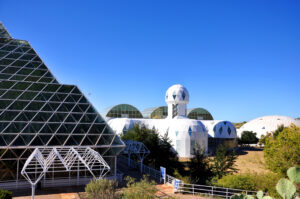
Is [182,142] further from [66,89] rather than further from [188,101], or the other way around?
[66,89]

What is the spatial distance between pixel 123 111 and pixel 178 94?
53.3ft

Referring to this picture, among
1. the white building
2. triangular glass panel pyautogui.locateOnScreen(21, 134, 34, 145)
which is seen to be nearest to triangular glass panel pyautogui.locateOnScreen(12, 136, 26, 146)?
triangular glass panel pyautogui.locateOnScreen(21, 134, 34, 145)

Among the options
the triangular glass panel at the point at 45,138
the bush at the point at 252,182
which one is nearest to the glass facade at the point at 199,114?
the bush at the point at 252,182

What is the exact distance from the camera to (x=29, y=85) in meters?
24.1

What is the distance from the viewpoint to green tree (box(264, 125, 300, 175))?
1888 cm

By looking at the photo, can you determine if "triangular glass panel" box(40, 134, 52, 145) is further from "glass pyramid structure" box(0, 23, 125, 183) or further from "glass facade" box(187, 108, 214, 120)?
"glass facade" box(187, 108, 214, 120)

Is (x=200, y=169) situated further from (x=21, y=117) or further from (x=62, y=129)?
(x=21, y=117)

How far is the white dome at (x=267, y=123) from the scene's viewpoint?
6569cm

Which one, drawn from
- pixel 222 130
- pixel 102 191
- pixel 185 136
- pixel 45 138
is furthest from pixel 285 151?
pixel 222 130

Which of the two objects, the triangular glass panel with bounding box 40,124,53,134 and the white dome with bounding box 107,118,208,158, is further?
the white dome with bounding box 107,118,208,158

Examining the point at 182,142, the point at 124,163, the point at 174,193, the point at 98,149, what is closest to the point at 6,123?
the point at 98,149

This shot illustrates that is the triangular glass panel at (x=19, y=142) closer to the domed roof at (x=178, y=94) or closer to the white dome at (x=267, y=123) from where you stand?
the domed roof at (x=178, y=94)

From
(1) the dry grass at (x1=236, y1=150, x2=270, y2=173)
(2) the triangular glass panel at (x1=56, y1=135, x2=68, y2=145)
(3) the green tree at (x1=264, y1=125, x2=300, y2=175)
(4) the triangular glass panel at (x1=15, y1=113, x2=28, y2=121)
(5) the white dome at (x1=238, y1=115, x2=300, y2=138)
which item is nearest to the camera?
(3) the green tree at (x1=264, y1=125, x2=300, y2=175)

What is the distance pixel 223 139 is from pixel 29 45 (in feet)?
131
